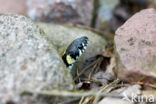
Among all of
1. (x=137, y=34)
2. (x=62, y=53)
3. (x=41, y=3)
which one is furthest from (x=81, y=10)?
(x=137, y=34)

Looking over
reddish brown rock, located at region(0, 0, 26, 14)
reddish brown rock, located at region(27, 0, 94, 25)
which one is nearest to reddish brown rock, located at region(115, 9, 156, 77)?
reddish brown rock, located at region(27, 0, 94, 25)

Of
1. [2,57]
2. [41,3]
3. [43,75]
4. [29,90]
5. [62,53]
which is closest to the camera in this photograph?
[29,90]

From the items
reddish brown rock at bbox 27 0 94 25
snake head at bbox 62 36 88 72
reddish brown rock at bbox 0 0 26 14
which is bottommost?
snake head at bbox 62 36 88 72

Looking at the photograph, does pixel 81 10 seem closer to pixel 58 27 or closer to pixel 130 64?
pixel 58 27

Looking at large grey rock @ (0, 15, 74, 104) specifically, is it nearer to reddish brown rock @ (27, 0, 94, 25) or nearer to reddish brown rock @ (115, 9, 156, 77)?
reddish brown rock @ (115, 9, 156, 77)

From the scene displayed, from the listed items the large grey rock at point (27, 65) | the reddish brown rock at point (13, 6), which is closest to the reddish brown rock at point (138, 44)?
the large grey rock at point (27, 65)

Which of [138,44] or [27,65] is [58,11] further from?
[27,65]
